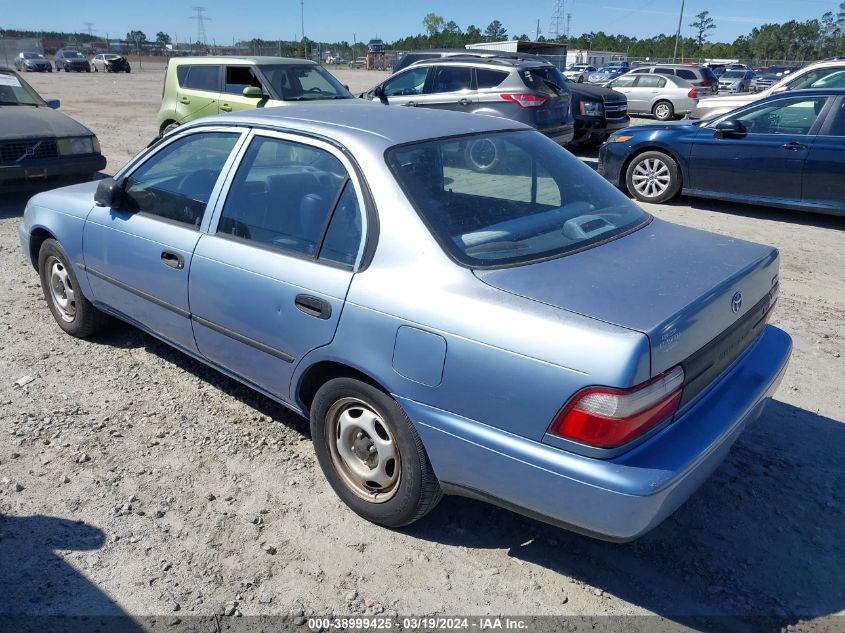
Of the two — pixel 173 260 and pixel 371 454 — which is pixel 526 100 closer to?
pixel 173 260

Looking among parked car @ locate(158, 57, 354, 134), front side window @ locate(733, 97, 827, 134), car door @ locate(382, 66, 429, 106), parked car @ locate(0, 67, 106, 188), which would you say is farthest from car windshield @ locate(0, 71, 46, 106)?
front side window @ locate(733, 97, 827, 134)

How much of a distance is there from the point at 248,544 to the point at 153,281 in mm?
1617

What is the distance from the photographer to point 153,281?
3.80 m

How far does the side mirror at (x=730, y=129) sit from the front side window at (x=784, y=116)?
6.6 inches

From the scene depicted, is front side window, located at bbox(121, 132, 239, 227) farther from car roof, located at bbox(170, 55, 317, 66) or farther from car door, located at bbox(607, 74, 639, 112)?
car door, located at bbox(607, 74, 639, 112)

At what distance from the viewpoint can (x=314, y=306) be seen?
2.91 meters

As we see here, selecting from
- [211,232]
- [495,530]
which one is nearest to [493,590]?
[495,530]

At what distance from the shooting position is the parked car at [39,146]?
26.6 ft

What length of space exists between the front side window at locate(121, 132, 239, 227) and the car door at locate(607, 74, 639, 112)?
19.1 m

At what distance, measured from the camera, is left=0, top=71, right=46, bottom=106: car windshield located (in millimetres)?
9258

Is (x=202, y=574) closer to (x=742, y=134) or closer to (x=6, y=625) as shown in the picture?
(x=6, y=625)

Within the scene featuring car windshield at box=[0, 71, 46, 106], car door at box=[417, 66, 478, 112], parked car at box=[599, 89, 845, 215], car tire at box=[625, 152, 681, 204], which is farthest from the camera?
car door at box=[417, 66, 478, 112]

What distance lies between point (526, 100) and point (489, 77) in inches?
33.7

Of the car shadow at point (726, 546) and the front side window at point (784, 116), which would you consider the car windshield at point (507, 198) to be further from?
the front side window at point (784, 116)
